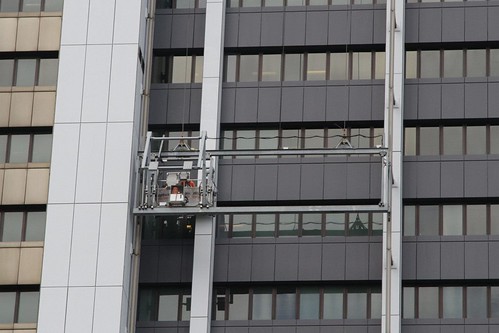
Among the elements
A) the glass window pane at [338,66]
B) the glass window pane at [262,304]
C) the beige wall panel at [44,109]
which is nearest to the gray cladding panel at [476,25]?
the glass window pane at [338,66]

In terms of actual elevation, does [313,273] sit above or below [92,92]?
below

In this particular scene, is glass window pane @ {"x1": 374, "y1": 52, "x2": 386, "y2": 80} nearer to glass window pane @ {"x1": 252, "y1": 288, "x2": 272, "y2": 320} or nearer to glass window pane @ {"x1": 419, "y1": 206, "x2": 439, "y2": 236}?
glass window pane @ {"x1": 419, "y1": 206, "x2": 439, "y2": 236}

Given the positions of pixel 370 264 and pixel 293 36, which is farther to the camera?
pixel 293 36

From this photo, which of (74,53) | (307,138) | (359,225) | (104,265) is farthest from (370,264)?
(74,53)

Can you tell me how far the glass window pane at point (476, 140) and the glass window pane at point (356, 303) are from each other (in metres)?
9.66

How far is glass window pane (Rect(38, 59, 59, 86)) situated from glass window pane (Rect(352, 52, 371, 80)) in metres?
16.1

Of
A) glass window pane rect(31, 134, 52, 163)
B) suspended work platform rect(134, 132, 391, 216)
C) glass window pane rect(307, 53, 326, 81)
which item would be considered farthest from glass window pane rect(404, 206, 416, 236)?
glass window pane rect(31, 134, 52, 163)

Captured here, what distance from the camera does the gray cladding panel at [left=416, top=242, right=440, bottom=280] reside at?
256ft

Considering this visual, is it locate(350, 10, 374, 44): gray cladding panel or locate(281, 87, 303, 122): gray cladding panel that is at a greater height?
locate(350, 10, 374, 44): gray cladding panel

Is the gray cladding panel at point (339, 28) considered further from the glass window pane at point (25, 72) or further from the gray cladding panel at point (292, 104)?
the glass window pane at point (25, 72)

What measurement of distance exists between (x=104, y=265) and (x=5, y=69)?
13219 millimetres

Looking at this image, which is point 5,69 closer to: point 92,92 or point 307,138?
point 92,92

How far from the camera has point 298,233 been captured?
80500 mm

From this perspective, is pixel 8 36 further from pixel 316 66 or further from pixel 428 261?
pixel 428 261
